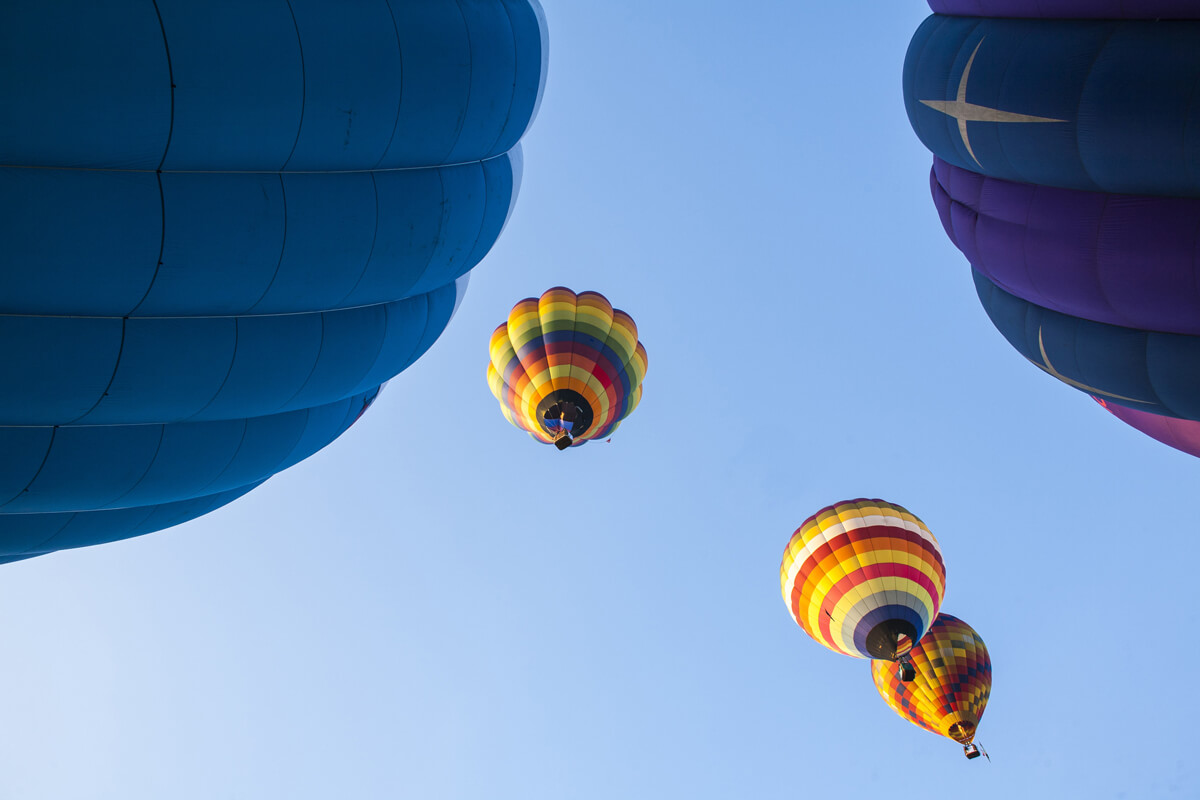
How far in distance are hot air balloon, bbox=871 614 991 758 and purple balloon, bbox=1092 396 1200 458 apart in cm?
574

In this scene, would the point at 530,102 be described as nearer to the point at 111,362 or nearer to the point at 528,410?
the point at 111,362

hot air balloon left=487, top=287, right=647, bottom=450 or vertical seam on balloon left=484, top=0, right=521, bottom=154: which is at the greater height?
hot air balloon left=487, top=287, right=647, bottom=450

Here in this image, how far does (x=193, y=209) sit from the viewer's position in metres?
3.75

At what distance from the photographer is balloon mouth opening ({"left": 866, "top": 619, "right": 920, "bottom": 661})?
10.4m

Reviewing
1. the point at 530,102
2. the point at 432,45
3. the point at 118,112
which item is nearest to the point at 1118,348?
the point at 530,102

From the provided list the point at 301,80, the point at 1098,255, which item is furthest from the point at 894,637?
the point at 301,80

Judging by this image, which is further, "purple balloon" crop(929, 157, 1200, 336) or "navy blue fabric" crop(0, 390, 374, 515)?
"navy blue fabric" crop(0, 390, 374, 515)

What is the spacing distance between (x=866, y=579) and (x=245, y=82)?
927cm

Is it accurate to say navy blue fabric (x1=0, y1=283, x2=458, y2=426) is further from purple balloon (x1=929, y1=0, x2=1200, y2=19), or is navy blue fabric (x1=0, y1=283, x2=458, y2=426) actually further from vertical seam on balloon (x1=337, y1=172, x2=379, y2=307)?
purple balloon (x1=929, y1=0, x2=1200, y2=19)

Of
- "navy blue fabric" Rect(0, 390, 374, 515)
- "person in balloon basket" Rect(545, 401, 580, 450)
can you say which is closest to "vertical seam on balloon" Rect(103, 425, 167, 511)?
"navy blue fabric" Rect(0, 390, 374, 515)

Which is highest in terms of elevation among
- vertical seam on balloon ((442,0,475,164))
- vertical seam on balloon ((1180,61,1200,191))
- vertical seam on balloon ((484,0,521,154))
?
vertical seam on balloon ((484,0,521,154))

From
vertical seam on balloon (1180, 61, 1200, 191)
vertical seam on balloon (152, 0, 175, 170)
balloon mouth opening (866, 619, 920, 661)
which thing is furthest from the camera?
balloon mouth opening (866, 619, 920, 661)

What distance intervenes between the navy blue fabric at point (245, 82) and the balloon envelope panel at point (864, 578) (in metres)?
8.11

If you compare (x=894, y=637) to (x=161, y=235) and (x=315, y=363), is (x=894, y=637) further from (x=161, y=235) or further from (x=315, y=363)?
(x=161, y=235)
